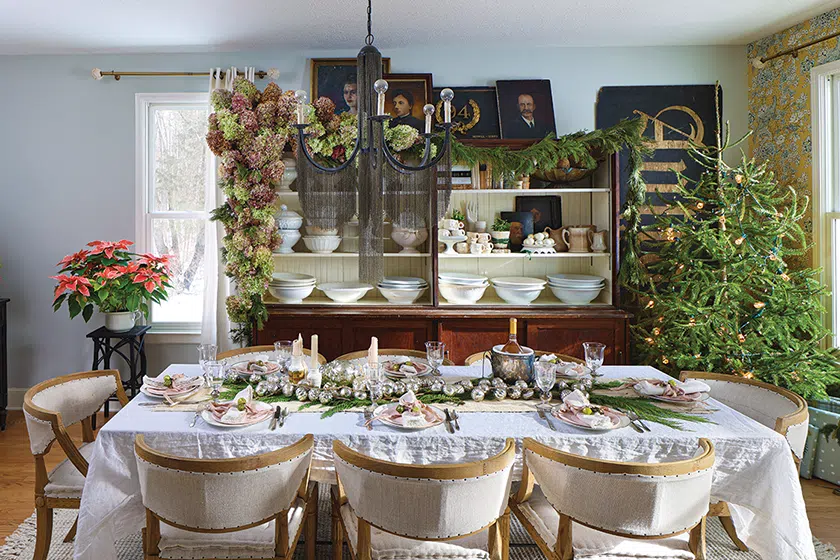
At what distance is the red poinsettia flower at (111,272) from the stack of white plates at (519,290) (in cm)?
236

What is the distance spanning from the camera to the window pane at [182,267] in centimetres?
415

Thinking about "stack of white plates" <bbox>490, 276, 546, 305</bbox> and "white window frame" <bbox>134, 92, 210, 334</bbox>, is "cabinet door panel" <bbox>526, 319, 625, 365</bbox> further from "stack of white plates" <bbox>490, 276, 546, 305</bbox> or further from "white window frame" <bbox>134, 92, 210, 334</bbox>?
"white window frame" <bbox>134, 92, 210, 334</bbox>

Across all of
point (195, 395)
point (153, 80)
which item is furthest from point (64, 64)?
point (195, 395)

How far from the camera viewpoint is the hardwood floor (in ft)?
8.32

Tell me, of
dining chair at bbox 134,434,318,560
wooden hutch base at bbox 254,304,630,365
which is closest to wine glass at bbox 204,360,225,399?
dining chair at bbox 134,434,318,560

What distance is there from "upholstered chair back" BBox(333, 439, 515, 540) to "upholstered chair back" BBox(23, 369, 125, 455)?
3.74 feet

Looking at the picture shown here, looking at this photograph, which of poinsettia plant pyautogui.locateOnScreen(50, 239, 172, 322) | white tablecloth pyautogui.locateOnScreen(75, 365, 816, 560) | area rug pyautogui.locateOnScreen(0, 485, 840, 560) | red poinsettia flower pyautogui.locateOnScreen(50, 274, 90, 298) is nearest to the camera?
white tablecloth pyautogui.locateOnScreen(75, 365, 816, 560)

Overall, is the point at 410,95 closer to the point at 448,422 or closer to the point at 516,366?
the point at 516,366

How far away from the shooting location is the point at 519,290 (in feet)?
12.2

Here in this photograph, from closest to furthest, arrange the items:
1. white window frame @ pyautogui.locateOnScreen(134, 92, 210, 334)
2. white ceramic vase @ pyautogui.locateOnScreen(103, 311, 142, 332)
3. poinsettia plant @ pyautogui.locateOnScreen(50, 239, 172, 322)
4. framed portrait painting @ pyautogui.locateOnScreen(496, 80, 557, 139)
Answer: poinsettia plant @ pyautogui.locateOnScreen(50, 239, 172, 322) < white ceramic vase @ pyautogui.locateOnScreen(103, 311, 142, 332) < framed portrait painting @ pyautogui.locateOnScreen(496, 80, 557, 139) < white window frame @ pyautogui.locateOnScreen(134, 92, 210, 334)

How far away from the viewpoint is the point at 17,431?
146 inches

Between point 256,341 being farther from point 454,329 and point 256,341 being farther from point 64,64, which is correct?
point 64,64

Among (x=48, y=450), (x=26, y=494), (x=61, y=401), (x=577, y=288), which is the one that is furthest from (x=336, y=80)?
(x=26, y=494)

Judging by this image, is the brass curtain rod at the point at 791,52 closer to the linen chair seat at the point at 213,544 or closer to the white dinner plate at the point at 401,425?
the white dinner plate at the point at 401,425
